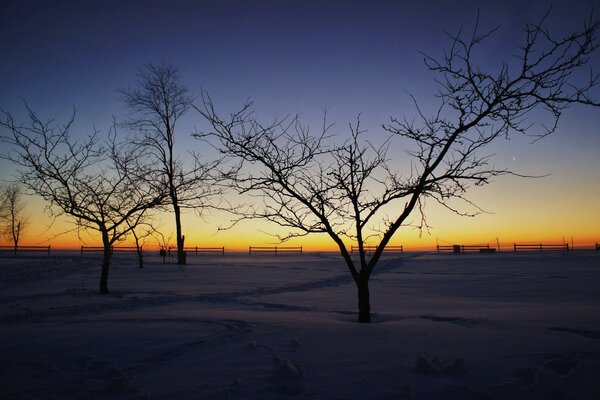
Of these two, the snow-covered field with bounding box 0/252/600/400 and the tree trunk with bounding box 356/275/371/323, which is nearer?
the snow-covered field with bounding box 0/252/600/400

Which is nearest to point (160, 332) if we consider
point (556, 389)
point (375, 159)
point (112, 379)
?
point (112, 379)

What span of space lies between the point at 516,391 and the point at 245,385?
2.57 meters

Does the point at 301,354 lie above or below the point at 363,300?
below

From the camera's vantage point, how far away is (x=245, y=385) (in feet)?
12.1

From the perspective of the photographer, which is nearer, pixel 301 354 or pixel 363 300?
pixel 301 354

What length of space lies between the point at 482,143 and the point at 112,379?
6180mm

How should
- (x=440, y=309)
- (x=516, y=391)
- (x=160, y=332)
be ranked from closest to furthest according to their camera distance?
(x=516, y=391)
(x=160, y=332)
(x=440, y=309)

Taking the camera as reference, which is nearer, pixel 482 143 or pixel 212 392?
pixel 212 392

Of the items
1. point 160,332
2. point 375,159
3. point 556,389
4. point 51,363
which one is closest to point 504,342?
point 556,389

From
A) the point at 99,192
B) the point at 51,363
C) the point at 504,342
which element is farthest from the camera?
the point at 99,192

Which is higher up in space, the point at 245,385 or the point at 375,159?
the point at 375,159

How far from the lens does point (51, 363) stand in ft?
14.8

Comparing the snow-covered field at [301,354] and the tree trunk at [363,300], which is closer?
the snow-covered field at [301,354]

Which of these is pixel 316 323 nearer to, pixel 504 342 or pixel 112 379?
pixel 504 342
